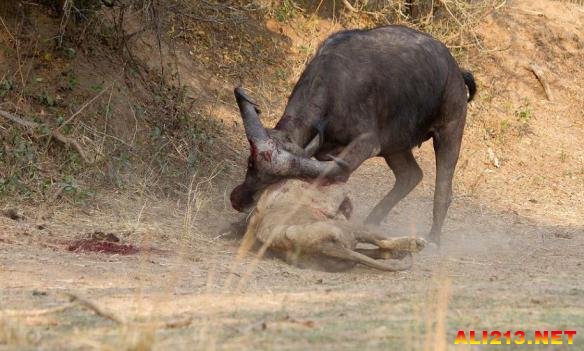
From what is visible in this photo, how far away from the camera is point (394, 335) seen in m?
4.61

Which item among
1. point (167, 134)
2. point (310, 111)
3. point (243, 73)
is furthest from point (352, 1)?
point (310, 111)

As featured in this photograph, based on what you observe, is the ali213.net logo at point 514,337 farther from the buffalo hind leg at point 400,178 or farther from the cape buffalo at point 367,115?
the buffalo hind leg at point 400,178

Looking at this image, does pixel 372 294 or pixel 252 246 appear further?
pixel 252 246

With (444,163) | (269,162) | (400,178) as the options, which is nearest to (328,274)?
(269,162)

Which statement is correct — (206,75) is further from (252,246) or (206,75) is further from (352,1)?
(252,246)

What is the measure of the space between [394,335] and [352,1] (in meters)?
11.2

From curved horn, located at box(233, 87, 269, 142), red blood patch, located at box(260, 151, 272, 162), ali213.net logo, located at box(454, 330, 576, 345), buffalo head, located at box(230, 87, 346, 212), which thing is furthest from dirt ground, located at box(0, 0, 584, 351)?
curved horn, located at box(233, 87, 269, 142)

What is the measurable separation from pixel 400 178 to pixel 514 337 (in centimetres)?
616

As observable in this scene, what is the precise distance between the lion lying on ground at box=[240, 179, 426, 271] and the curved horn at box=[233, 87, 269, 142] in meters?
0.44

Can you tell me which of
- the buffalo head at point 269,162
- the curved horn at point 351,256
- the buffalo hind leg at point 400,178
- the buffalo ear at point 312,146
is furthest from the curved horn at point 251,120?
the buffalo hind leg at point 400,178

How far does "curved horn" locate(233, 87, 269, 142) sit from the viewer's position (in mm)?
8211

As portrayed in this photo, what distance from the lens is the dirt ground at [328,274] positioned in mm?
4609

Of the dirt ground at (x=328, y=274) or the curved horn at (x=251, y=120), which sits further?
the curved horn at (x=251, y=120)

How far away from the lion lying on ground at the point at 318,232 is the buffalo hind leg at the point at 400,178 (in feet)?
7.74
